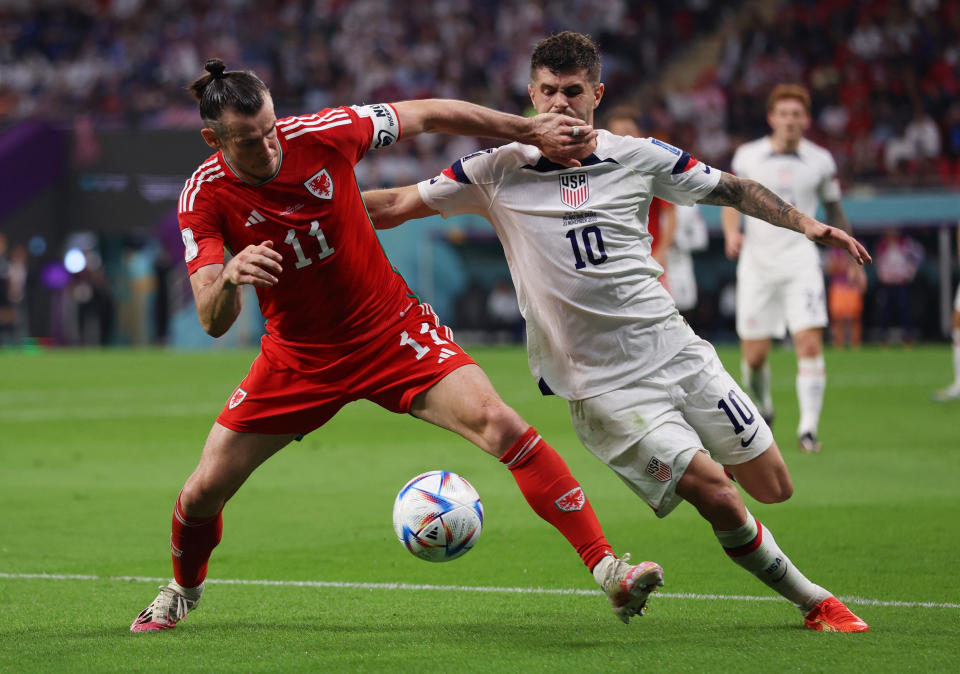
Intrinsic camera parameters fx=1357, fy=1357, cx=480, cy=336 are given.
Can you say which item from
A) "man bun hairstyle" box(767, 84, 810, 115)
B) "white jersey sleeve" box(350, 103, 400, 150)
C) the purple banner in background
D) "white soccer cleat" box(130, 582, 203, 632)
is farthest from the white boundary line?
the purple banner in background

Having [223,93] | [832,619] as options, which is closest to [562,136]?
[223,93]

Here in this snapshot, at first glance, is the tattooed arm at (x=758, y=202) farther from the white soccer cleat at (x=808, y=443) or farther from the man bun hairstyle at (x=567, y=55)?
the white soccer cleat at (x=808, y=443)

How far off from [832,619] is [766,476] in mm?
572

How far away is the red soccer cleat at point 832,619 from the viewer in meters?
4.95

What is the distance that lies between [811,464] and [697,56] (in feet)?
72.2

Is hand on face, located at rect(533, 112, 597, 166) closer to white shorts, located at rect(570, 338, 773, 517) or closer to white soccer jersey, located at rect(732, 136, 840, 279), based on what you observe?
white shorts, located at rect(570, 338, 773, 517)

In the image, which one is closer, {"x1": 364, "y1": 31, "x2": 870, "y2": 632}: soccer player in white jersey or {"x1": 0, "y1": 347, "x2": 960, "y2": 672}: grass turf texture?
{"x1": 0, "y1": 347, "x2": 960, "y2": 672}: grass turf texture

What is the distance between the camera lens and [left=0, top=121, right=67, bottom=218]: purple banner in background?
31609mm

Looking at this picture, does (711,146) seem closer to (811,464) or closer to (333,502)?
(811,464)

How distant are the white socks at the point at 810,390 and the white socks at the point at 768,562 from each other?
5743 mm

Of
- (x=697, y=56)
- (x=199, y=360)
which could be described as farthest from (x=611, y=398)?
(x=697, y=56)

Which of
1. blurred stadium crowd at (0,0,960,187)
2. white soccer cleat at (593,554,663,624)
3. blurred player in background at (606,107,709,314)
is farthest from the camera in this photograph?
blurred stadium crowd at (0,0,960,187)

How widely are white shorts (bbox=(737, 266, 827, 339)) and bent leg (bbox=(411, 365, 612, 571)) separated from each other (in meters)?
6.32

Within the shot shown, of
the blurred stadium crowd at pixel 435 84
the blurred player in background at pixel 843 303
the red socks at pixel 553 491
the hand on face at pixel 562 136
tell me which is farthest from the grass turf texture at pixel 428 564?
the blurred stadium crowd at pixel 435 84
